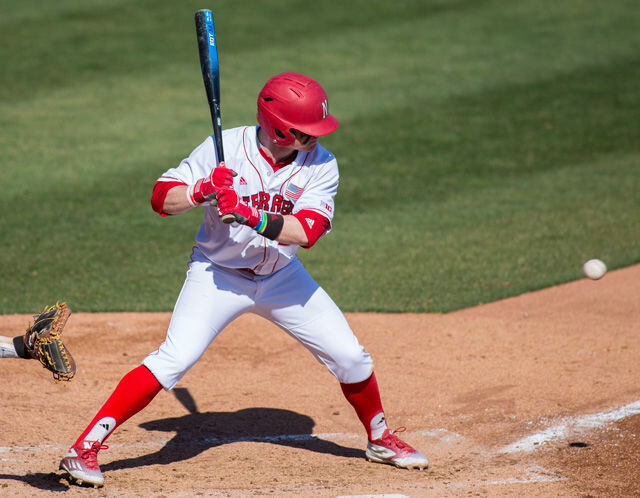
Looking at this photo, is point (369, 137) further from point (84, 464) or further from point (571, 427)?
point (84, 464)

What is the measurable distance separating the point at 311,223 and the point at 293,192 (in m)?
0.27

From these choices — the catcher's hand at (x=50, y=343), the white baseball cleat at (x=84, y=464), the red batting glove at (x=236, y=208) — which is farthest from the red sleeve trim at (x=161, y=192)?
the white baseball cleat at (x=84, y=464)

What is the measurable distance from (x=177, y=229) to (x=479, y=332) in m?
3.50

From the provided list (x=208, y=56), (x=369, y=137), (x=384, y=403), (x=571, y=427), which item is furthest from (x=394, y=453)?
(x=369, y=137)

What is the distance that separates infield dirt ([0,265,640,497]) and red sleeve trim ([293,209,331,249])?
1.21m

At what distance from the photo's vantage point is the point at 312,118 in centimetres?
422

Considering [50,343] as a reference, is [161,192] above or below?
above

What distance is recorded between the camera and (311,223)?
418 centimetres

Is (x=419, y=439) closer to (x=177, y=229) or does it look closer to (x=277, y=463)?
(x=277, y=463)

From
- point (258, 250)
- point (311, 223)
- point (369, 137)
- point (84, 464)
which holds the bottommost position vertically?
point (369, 137)

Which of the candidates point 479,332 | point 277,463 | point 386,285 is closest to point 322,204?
point 277,463

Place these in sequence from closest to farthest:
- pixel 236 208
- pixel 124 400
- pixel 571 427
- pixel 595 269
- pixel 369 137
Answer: pixel 236 208, pixel 124 400, pixel 571 427, pixel 595 269, pixel 369 137

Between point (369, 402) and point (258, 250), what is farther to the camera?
point (369, 402)

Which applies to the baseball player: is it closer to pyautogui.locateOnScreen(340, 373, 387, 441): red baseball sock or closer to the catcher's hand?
pyautogui.locateOnScreen(340, 373, 387, 441): red baseball sock
